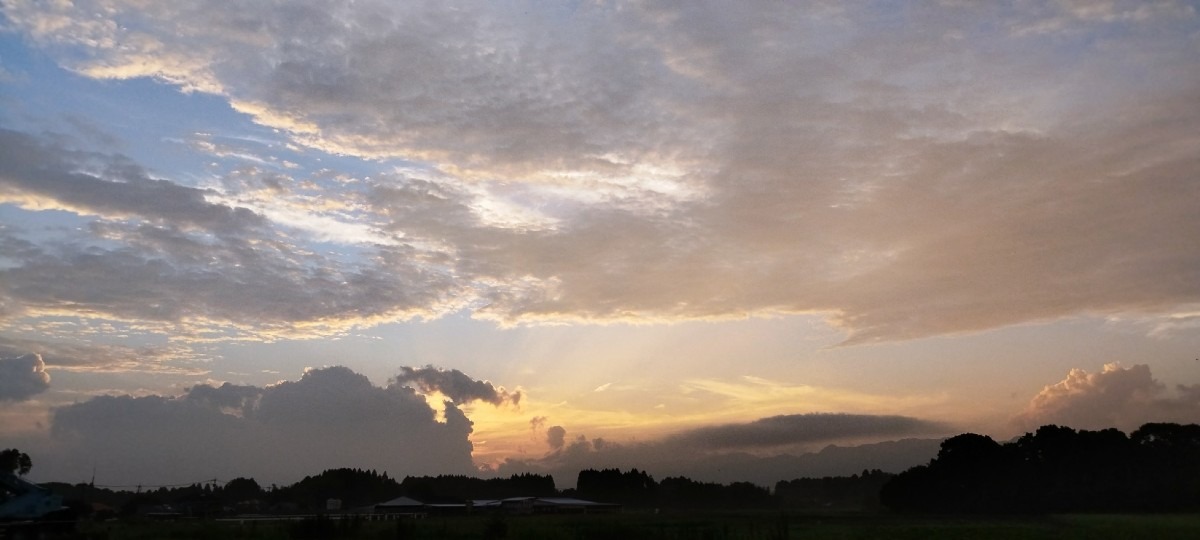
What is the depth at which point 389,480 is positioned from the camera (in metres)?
194

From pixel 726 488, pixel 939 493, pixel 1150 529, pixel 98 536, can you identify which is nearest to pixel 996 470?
pixel 939 493

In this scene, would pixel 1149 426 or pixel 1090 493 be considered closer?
pixel 1090 493

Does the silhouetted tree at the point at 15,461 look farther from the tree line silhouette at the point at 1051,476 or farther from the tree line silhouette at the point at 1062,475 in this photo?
the tree line silhouette at the point at 1062,475

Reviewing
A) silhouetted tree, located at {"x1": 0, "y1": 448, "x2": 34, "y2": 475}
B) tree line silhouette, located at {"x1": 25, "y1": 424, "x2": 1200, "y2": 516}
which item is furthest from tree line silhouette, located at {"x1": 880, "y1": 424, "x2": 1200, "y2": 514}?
silhouetted tree, located at {"x1": 0, "y1": 448, "x2": 34, "y2": 475}

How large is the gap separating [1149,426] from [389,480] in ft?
486

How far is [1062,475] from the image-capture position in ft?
362

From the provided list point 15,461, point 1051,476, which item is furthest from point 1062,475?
point 15,461

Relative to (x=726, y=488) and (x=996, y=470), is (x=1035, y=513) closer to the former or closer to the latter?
(x=996, y=470)

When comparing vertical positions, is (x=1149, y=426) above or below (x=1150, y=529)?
above

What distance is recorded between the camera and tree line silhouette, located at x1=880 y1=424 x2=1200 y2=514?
107 metres

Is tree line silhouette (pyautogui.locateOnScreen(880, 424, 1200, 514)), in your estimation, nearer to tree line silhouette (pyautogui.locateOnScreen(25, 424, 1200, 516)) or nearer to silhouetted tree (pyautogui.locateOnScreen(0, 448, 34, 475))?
tree line silhouette (pyautogui.locateOnScreen(25, 424, 1200, 516))

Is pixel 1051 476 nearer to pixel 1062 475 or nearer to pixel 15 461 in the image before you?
pixel 1062 475

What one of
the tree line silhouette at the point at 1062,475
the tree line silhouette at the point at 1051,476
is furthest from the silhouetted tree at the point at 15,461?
the tree line silhouette at the point at 1062,475

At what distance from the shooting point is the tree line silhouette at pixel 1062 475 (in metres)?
107
